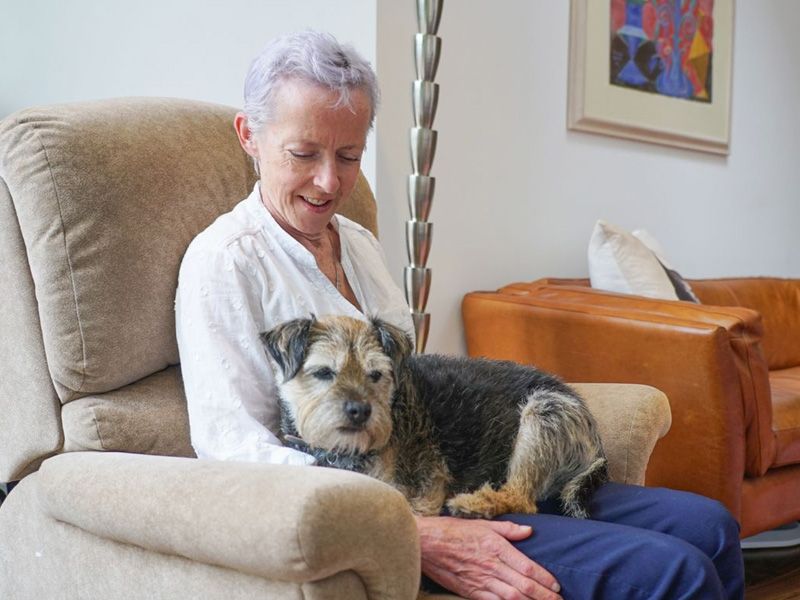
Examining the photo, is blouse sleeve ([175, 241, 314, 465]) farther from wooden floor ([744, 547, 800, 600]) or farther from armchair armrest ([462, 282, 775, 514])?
wooden floor ([744, 547, 800, 600])

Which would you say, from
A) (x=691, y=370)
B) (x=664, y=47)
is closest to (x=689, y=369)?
(x=691, y=370)

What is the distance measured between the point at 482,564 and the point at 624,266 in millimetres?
2139

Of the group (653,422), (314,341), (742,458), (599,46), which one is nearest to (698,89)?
(599,46)

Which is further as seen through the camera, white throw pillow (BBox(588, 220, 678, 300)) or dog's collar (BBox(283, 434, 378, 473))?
white throw pillow (BBox(588, 220, 678, 300))

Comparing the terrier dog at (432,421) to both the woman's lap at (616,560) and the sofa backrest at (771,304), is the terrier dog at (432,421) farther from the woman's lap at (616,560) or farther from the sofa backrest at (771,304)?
the sofa backrest at (771,304)

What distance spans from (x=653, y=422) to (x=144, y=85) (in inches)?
88.1

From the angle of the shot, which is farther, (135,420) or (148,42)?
(148,42)

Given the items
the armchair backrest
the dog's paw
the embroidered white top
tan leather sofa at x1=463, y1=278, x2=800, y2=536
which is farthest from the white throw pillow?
the armchair backrest

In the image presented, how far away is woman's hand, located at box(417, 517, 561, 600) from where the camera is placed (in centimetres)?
138

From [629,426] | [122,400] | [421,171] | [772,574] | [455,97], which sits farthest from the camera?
[455,97]

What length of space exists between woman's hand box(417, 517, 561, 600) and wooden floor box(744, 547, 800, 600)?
175 centimetres

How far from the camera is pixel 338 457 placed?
145cm

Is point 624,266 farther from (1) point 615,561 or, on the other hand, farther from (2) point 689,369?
(1) point 615,561

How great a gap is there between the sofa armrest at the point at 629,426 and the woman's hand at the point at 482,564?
0.56 m
